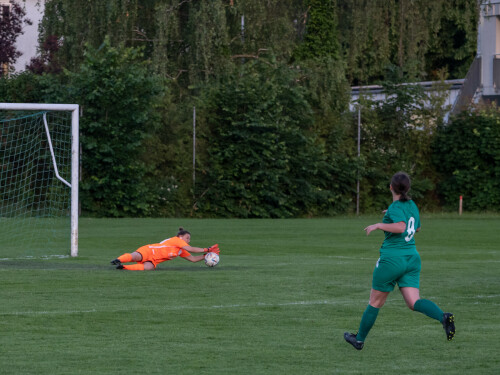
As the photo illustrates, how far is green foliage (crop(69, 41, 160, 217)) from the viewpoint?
3162 centimetres

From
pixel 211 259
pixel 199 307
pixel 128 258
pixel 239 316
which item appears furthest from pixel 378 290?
pixel 211 259

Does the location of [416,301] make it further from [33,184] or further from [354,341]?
[33,184]

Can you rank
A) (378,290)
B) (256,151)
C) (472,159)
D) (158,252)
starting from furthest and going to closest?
1. (472,159)
2. (256,151)
3. (158,252)
4. (378,290)

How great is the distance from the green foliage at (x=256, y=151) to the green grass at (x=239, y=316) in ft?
Result: 44.5

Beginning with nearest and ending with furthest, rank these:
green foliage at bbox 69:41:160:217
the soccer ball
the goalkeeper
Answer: the goalkeeper → the soccer ball → green foliage at bbox 69:41:160:217

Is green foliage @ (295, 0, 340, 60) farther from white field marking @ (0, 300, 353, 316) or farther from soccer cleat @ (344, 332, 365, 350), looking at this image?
soccer cleat @ (344, 332, 365, 350)

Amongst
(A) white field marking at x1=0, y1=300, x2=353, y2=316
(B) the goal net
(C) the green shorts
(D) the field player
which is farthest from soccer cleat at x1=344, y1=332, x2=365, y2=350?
(B) the goal net

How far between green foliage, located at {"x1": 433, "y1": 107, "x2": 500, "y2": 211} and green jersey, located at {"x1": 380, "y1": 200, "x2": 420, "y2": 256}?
2874 centimetres

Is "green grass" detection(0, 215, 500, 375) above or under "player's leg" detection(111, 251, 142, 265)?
under

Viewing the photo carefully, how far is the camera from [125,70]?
1260 inches

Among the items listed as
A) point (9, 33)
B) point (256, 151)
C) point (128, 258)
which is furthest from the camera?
point (9, 33)

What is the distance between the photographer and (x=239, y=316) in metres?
10.6

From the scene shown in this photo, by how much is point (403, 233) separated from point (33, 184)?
21130 mm

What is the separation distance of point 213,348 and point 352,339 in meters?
1.19
